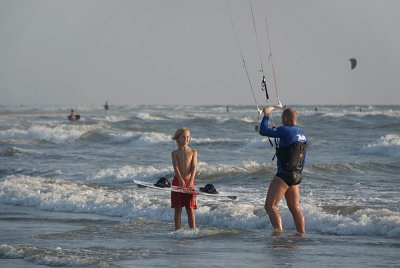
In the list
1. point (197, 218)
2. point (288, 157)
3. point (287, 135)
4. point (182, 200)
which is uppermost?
point (287, 135)

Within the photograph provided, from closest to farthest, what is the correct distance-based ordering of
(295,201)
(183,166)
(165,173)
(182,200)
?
(295,201)
(183,166)
(182,200)
(165,173)

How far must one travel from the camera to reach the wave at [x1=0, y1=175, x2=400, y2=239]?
11.6 m

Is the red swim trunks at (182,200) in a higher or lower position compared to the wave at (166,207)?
higher

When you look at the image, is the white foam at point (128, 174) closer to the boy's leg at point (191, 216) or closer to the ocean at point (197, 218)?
the ocean at point (197, 218)

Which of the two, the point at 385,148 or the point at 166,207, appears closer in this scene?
the point at 166,207

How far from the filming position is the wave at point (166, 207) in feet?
38.1

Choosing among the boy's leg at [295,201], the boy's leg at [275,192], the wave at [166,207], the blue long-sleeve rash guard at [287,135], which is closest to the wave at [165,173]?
the wave at [166,207]

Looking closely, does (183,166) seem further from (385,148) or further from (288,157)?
(385,148)

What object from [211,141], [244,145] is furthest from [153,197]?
[211,141]

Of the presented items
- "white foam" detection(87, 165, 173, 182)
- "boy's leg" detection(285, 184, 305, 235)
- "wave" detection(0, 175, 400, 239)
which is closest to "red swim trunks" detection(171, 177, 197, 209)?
"boy's leg" detection(285, 184, 305, 235)

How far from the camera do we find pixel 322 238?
10734mm

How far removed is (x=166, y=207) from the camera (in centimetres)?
1378

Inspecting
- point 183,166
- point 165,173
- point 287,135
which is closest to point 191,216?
point 183,166

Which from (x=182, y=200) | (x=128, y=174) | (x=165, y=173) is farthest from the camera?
(x=165, y=173)
